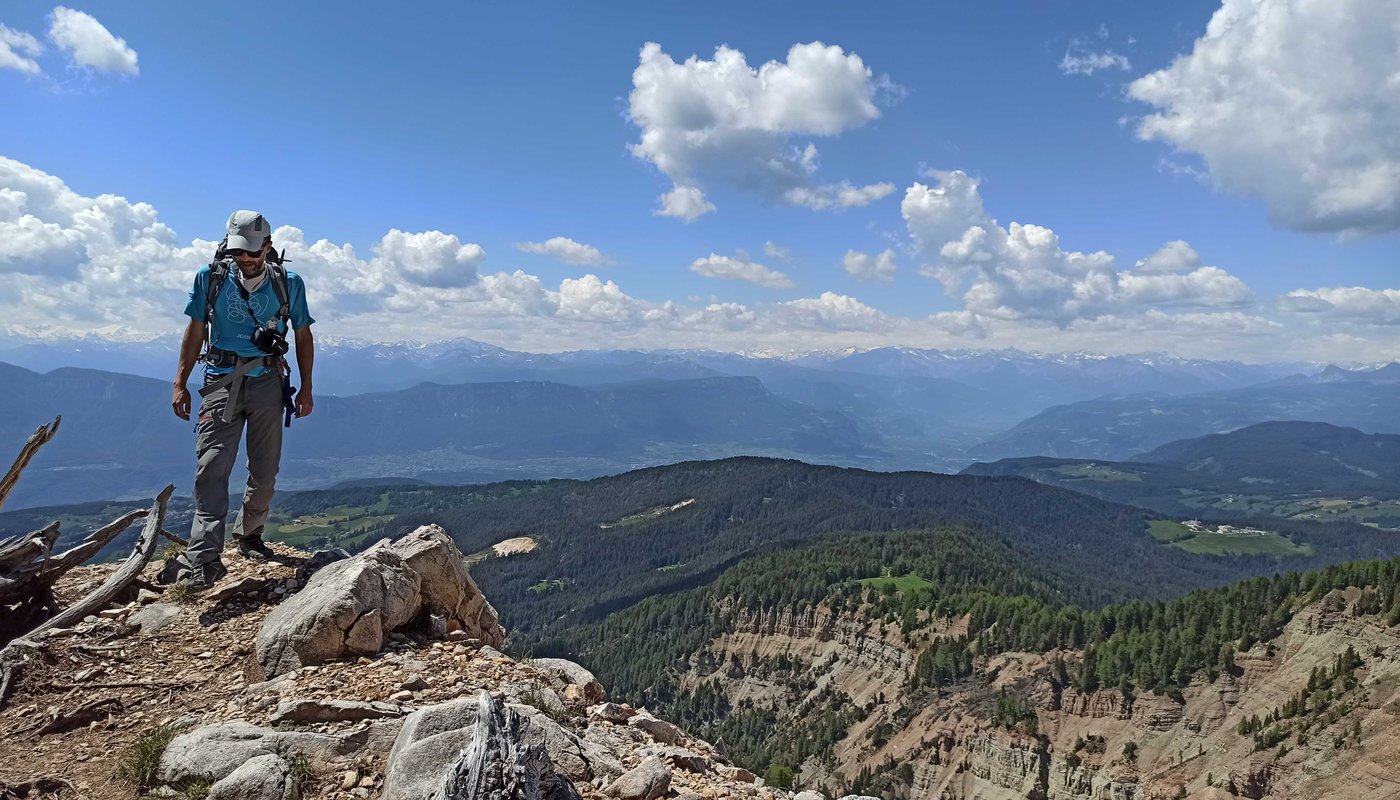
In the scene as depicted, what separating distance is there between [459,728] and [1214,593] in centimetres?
A: 10678

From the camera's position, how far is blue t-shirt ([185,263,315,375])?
9.74 m

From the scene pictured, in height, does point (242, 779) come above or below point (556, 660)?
above

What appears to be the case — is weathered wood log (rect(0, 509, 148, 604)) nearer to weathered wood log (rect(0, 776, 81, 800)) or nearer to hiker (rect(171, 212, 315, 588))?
hiker (rect(171, 212, 315, 588))

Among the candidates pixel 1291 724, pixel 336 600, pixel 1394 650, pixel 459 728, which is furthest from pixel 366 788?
pixel 1394 650

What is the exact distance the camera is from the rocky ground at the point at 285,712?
588cm

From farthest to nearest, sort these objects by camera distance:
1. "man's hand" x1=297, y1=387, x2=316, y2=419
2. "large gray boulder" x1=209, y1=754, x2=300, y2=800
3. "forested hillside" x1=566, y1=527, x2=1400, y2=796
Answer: "forested hillside" x1=566, y1=527, x2=1400, y2=796 → "man's hand" x1=297, y1=387, x2=316, y2=419 → "large gray boulder" x1=209, y1=754, x2=300, y2=800

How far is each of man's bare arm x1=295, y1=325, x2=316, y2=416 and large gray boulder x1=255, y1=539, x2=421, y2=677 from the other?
9.73 feet

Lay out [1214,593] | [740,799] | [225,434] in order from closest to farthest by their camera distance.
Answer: [740,799]
[225,434]
[1214,593]

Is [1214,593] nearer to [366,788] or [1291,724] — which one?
[1291,724]

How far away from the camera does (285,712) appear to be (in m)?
6.80

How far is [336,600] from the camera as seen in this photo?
8172 mm

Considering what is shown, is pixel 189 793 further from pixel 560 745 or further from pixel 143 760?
pixel 560 745

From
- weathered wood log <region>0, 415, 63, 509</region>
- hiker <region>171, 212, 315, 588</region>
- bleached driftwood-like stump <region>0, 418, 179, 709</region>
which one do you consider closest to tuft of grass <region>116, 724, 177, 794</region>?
bleached driftwood-like stump <region>0, 418, 179, 709</region>

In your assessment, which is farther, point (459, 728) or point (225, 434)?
point (225, 434)
